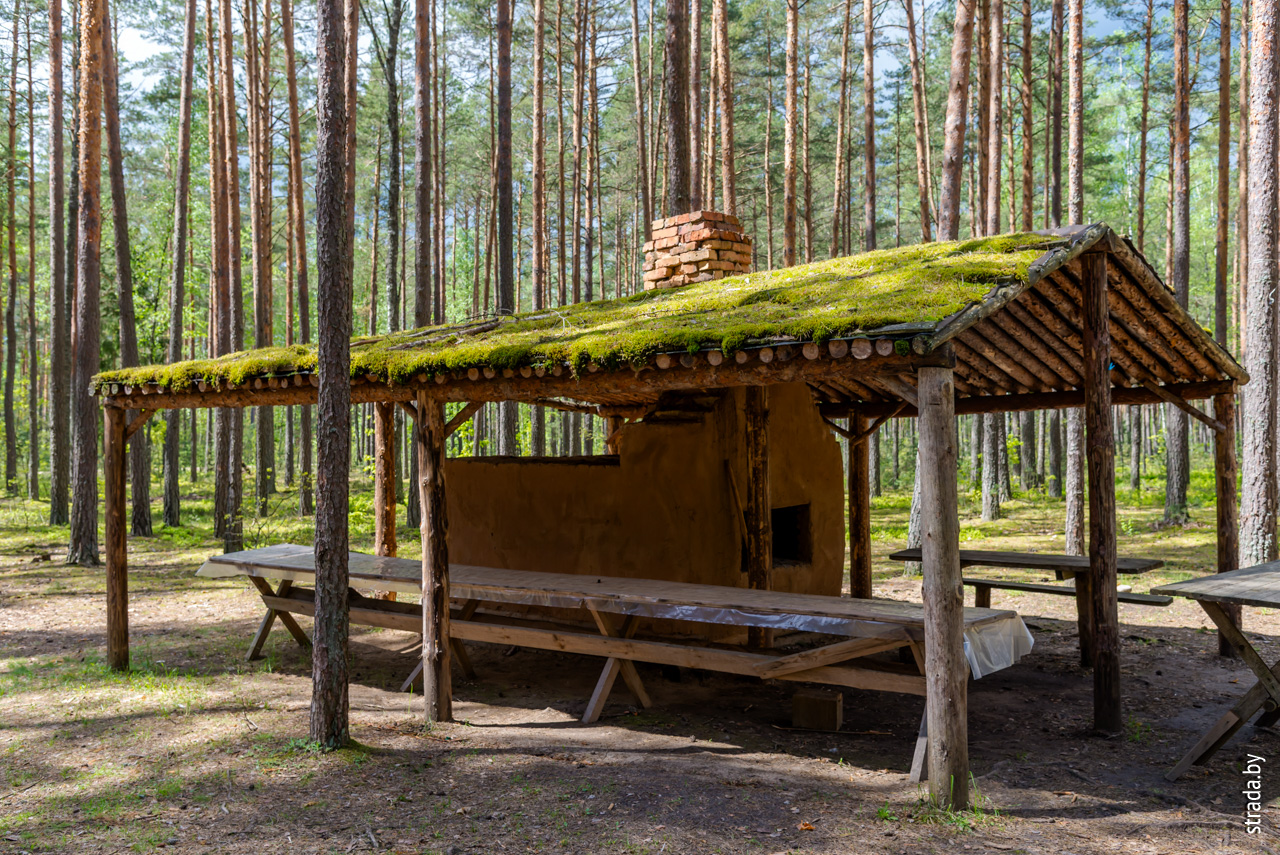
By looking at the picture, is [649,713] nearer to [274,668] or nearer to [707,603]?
[707,603]

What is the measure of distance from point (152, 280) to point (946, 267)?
2321cm

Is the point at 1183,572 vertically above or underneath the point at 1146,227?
underneath

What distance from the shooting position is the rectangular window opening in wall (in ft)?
28.2

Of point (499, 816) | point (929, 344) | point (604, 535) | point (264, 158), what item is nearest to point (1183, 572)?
point (604, 535)

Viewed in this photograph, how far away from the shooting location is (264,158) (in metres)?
18.6

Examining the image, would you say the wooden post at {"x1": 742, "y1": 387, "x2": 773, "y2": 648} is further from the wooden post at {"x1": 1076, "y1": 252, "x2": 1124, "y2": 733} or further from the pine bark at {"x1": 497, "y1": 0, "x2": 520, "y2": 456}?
the pine bark at {"x1": 497, "y1": 0, "x2": 520, "y2": 456}

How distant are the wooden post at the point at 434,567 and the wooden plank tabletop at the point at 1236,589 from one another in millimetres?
4676

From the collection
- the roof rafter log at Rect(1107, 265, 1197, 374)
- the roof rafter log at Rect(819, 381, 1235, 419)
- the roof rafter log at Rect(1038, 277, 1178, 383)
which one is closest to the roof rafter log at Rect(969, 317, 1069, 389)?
the roof rafter log at Rect(819, 381, 1235, 419)

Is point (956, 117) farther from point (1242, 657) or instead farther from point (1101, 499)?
point (1242, 657)

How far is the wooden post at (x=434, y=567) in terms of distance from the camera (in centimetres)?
627

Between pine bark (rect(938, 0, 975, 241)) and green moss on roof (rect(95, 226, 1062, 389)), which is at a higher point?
pine bark (rect(938, 0, 975, 241))

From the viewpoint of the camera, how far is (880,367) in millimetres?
4410

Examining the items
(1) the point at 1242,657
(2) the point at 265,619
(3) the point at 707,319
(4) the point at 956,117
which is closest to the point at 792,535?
(3) the point at 707,319

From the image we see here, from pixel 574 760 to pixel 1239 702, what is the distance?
3.95 meters
